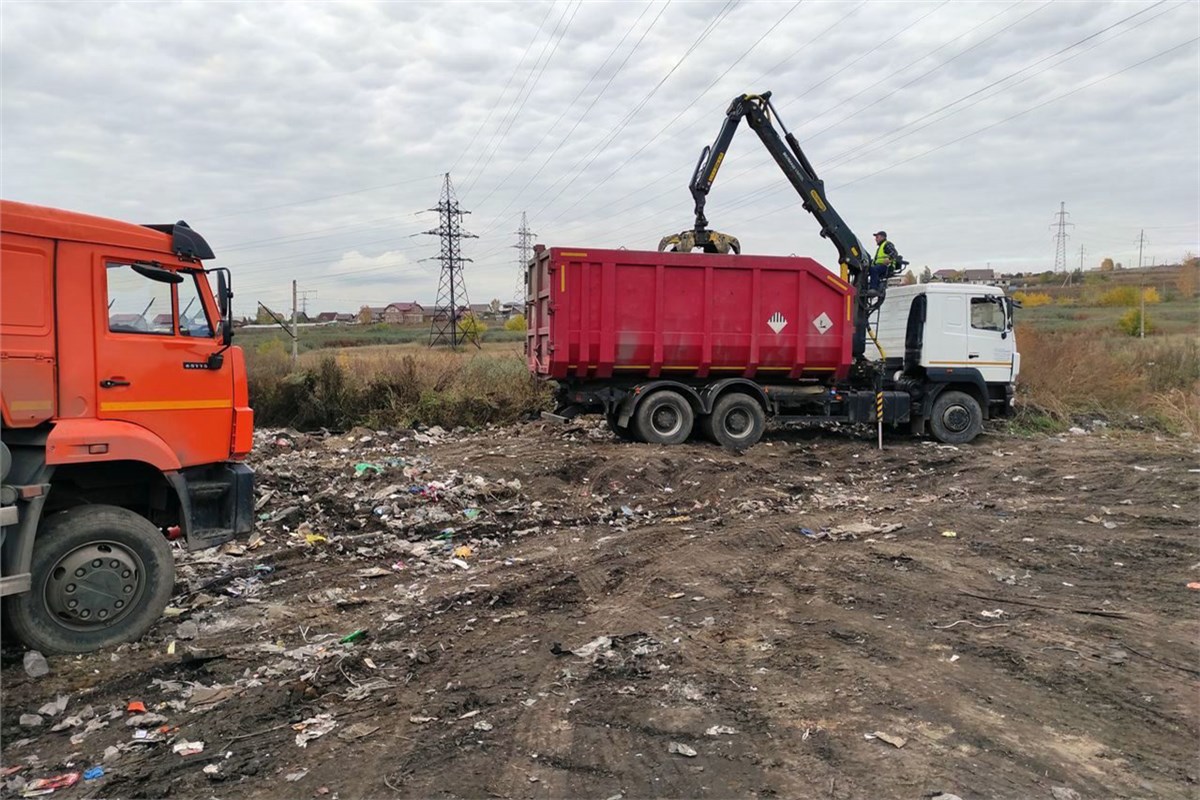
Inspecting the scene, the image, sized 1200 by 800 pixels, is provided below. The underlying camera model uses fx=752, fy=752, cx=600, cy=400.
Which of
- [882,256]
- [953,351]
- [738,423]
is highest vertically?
[882,256]

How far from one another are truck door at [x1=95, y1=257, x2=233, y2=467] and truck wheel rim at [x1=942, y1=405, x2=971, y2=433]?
35.8 feet

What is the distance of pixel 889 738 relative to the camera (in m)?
3.16

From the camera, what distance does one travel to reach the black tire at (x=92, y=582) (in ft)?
13.4

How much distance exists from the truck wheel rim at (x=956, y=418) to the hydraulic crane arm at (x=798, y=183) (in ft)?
5.53

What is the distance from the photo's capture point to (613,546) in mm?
6543

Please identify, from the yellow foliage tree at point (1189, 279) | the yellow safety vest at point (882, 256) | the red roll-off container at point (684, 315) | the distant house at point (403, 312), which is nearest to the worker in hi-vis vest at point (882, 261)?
the yellow safety vest at point (882, 256)

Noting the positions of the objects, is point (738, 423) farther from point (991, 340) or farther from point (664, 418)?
point (991, 340)

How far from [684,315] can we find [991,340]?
529 cm

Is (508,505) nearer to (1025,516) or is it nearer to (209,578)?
(209,578)

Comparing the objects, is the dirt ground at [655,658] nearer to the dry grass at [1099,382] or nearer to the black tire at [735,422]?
the black tire at [735,422]

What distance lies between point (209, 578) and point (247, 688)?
7.04ft

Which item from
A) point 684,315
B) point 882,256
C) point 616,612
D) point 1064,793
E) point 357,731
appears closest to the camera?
point 1064,793

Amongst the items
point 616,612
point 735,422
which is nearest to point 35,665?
point 616,612

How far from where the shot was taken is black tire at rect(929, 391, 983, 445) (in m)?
12.2
